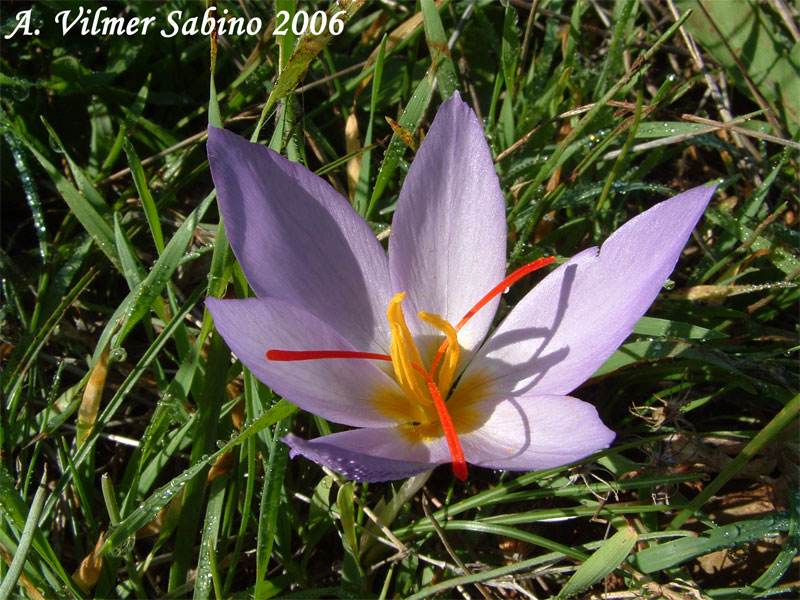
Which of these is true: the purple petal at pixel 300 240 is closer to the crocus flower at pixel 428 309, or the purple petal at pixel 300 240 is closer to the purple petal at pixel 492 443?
the crocus flower at pixel 428 309

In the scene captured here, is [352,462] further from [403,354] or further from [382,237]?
[382,237]

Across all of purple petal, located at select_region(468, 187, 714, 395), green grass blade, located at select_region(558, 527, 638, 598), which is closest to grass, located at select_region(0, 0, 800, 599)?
green grass blade, located at select_region(558, 527, 638, 598)

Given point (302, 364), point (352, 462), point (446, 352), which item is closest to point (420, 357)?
point (446, 352)

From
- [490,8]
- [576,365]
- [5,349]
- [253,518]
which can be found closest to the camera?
[576,365]

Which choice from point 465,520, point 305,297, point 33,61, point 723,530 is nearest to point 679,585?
point 723,530

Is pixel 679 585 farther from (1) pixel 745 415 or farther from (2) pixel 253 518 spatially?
(2) pixel 253 518

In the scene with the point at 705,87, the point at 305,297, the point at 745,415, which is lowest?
the point at 745,415

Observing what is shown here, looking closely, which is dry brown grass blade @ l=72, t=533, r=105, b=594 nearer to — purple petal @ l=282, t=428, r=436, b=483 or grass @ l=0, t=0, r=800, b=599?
grass @ l=0, t=0, r=800, b=599
